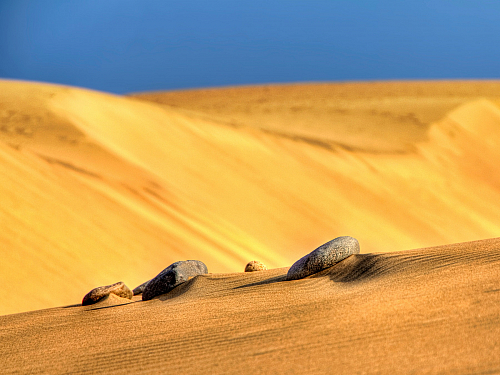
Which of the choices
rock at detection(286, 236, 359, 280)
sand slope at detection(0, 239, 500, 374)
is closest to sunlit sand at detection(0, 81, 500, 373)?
sand slope at detection(0, 239, 500, 374)

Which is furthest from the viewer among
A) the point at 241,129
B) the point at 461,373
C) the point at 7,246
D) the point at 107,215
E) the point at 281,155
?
the point at 241,129

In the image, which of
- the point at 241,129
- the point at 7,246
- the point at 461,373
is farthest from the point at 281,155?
the point at 461,373

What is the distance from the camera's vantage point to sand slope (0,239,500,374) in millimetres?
3677

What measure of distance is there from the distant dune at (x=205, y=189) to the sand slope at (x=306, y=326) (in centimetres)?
13

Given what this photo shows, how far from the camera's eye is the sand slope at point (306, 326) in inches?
145

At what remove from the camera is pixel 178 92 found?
44562 mm

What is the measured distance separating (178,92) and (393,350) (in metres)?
42.0

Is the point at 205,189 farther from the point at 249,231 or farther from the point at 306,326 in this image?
the point at 306,326

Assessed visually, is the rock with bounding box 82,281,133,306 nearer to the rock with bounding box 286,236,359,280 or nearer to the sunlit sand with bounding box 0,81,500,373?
the sunlit sand with bounding box 0,81,500,373

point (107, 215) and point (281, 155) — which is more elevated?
point (281, 155)

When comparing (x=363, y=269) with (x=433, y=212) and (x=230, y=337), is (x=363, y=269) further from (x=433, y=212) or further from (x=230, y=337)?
(x=433, y=212)

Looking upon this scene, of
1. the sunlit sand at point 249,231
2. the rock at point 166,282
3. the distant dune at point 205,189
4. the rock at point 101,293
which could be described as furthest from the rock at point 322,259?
the rock at point 101,293

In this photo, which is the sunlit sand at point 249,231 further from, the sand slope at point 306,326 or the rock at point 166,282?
the rock at point 166,282

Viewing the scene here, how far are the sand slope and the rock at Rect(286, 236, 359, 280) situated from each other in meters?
0.14
